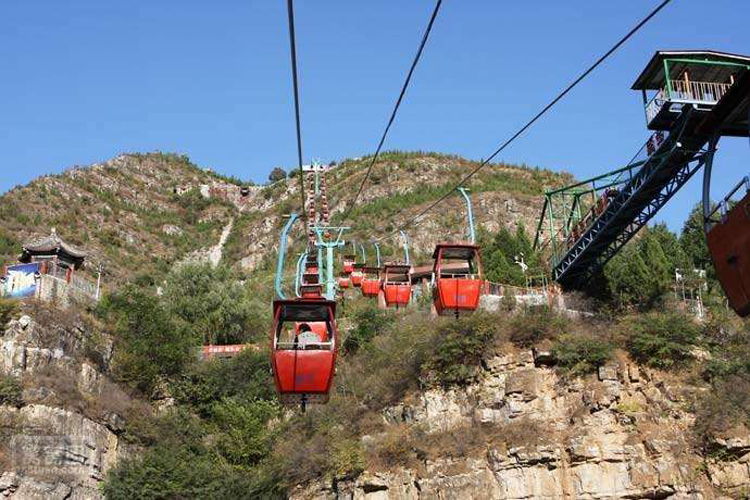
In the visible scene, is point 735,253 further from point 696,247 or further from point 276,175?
point 276,175

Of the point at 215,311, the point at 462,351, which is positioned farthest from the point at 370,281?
the point at 215,311

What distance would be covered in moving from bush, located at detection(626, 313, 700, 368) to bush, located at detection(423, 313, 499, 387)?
5293mm

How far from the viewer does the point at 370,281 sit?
34.8 meters

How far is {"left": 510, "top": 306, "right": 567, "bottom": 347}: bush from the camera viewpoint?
32438mm

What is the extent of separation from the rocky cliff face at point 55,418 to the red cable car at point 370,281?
38.2ft

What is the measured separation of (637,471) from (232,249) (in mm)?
61575

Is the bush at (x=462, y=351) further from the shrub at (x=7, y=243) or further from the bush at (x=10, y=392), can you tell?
the shrub at (x=7, y=243)

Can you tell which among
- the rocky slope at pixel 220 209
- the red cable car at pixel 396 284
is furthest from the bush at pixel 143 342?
the rocky slope at pixel 220 209

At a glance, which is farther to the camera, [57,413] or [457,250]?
[57,413]

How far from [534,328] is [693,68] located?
11.2 metres

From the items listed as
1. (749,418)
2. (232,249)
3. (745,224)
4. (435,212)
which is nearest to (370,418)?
(749,418)

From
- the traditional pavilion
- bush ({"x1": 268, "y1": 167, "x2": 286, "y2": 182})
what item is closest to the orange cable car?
the traditional pavilion

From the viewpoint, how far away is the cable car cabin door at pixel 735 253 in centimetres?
1205

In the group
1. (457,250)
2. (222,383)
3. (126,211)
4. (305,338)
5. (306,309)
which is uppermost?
(126,211)
